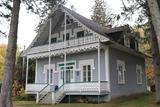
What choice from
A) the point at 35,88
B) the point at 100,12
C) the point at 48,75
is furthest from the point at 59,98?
the point at 100,12

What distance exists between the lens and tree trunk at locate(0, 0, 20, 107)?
1242cm

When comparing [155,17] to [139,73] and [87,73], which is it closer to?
[87,73]

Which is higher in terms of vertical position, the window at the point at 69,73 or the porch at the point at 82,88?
the window at the point at 69,73

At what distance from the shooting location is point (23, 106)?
18.2m

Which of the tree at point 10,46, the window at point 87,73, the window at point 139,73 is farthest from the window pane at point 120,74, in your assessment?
the tree at point 10,46

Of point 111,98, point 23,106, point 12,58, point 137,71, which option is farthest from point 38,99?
point 137,71

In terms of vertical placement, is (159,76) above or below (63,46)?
→ below

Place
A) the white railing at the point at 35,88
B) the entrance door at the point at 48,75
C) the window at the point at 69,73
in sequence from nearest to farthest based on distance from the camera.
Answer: the white railing at the point at 35,88
the window at the point at 69,73
the entrance door at the point at 48,75

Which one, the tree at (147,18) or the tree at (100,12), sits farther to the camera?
the tree at (100,12)

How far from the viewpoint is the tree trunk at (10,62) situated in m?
12.4

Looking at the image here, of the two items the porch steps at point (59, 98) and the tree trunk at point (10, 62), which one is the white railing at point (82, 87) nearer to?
the porch steps at point (59, 98)

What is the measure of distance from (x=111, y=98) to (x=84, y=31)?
6.31 m

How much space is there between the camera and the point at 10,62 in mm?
12828

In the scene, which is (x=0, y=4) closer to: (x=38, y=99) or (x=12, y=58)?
(x=12, y=58)
